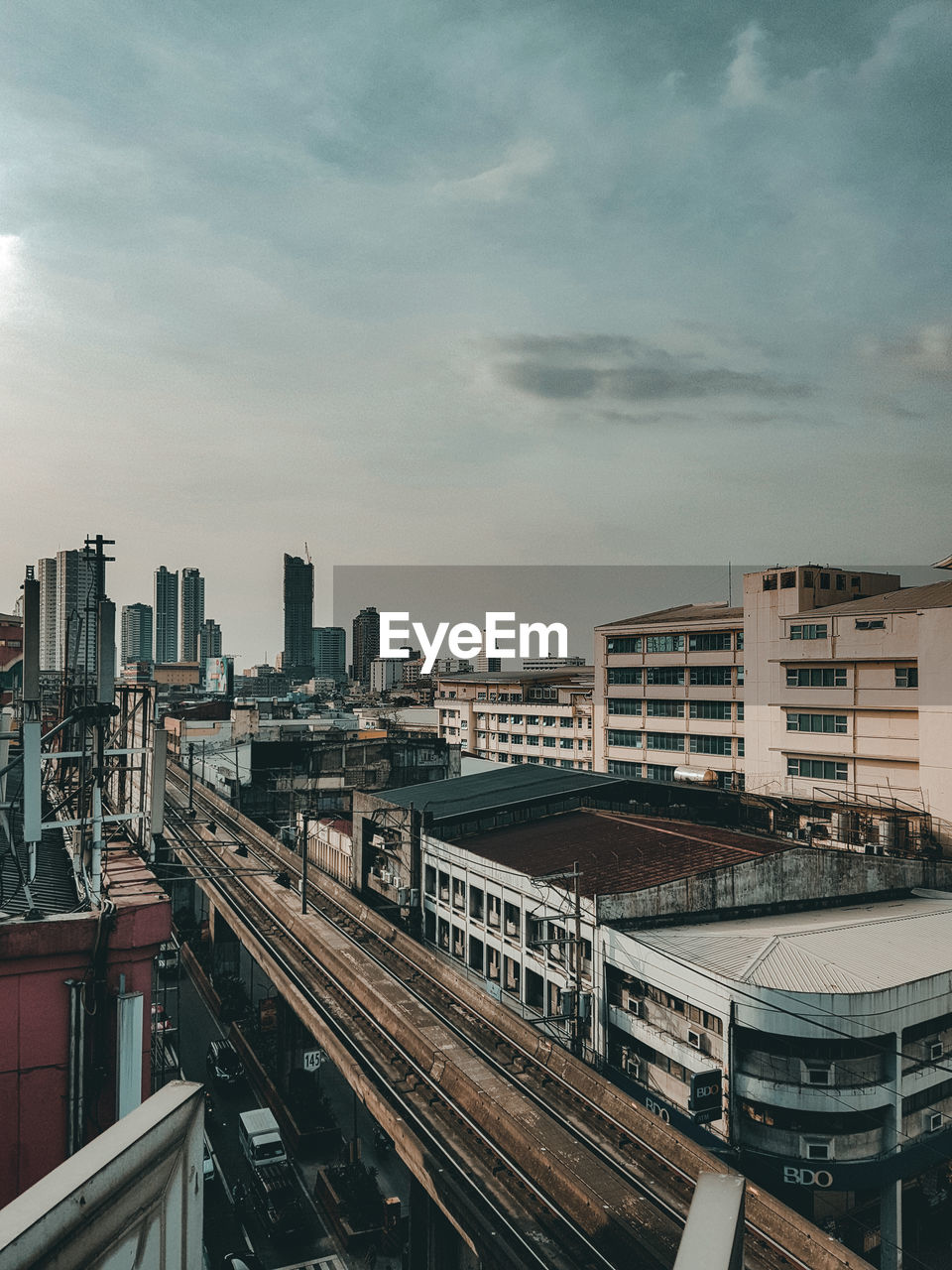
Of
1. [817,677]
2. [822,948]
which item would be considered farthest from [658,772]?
[822,948]

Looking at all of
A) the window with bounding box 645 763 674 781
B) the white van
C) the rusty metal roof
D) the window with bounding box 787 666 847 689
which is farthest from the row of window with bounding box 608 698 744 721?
the white van

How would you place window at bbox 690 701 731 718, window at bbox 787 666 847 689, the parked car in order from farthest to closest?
window at bbox 690 701 731 718
window at bbox 787 666 847 689
the parked car

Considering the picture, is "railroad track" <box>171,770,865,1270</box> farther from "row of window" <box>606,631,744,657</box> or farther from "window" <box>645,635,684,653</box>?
"window" <box>645,635,684,653</box>

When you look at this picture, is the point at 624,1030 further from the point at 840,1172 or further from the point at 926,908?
the point at 926,908

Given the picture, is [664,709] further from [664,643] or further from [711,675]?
[711,675]

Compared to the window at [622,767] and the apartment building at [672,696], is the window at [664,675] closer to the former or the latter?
the apartment building at [672,696]

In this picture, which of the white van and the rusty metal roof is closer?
the white van

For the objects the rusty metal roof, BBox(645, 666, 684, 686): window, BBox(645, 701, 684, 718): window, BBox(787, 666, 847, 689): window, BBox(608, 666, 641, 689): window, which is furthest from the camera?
BBox(608, 666, 641, 689): window
